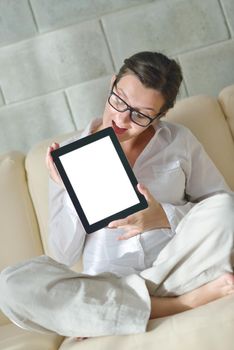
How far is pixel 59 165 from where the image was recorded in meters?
1.18

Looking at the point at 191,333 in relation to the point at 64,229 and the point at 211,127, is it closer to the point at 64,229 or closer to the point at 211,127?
the point at 64,229

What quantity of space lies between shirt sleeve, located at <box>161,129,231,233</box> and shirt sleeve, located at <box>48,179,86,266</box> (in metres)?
0.28

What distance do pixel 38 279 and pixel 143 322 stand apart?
0.75 ft

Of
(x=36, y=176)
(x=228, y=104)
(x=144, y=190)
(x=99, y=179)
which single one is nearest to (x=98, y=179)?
(x=99, y=179)

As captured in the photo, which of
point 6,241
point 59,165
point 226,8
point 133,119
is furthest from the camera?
point 226,8

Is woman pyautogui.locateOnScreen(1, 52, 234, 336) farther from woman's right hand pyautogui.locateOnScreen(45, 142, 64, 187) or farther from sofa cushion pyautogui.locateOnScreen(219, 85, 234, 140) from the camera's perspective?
sofa cushion pyautogui.locateOnScreen(219, 85, 234, 140)

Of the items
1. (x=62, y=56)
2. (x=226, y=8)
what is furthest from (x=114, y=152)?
(x=226, y=8)

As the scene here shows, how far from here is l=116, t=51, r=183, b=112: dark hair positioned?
1.29 metres

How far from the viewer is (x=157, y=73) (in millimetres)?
1301

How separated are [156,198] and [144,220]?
161mm

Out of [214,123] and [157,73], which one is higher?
[157,73]

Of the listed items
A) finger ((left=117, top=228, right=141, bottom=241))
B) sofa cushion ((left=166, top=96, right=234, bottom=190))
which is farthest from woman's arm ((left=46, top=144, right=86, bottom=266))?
sofa cushion ((left=166, top=96, right=234, bottom=190))

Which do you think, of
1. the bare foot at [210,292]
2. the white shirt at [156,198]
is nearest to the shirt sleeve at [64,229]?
the white shirt at [156,198]

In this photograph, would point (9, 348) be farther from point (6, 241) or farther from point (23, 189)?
point (23, 189)
